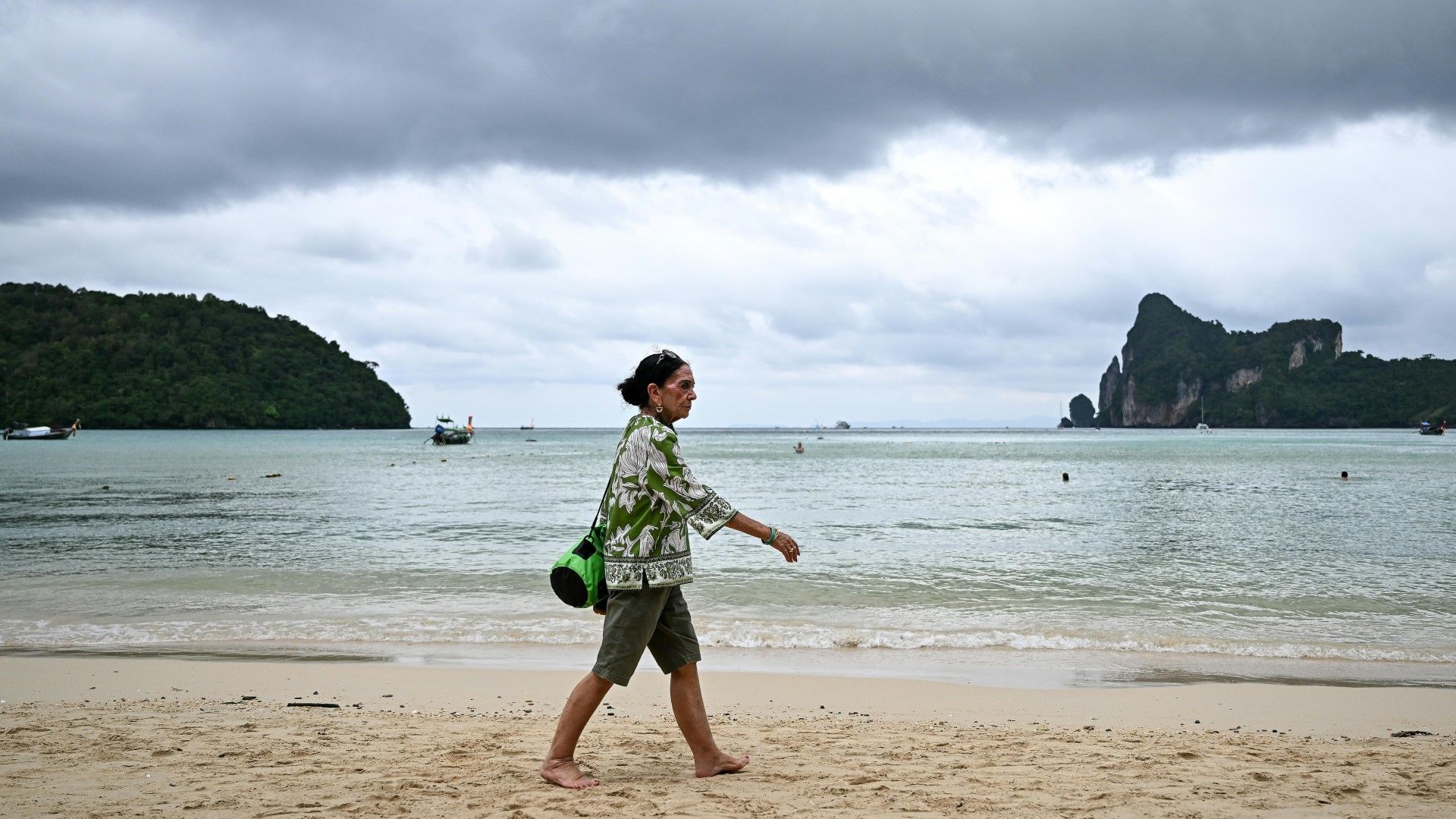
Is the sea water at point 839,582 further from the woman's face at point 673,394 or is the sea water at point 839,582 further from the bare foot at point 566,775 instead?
the woman's face at point 673,394

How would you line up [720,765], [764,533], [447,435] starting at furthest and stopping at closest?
[447,435] → [720,765] → [764,533]

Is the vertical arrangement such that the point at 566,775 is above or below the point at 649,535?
below

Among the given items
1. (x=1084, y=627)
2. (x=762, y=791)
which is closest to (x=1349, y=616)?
(x=1084, y=627)

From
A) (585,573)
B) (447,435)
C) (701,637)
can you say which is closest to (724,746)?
(585,573)

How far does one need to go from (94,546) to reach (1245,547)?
19.7 m

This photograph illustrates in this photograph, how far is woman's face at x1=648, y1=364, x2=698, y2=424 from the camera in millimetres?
4027

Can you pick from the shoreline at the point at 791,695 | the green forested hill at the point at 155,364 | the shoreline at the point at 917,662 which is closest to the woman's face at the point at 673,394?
the shoreline at the point at 791,695

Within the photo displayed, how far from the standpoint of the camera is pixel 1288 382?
179000 mm

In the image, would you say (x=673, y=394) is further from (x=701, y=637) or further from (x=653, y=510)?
(x=701, y=637)

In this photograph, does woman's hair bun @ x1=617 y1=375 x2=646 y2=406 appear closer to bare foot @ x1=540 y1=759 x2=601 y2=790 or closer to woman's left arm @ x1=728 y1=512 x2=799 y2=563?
woman's left arm @ x1=728 y1=512 x2=799 y2=563

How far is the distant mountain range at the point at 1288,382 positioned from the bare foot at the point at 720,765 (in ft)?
653

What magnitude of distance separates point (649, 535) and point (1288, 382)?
206m

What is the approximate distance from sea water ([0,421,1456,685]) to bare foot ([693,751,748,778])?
302 cm

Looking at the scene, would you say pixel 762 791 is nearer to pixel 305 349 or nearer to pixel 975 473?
pixel 975 473
